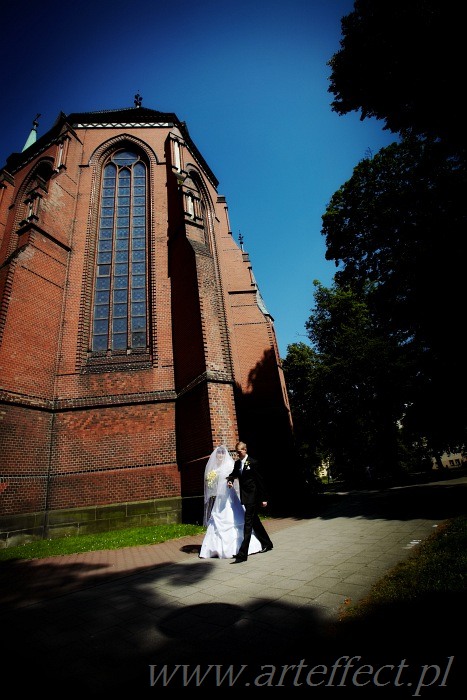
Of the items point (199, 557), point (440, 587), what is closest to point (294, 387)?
point (199, 557)

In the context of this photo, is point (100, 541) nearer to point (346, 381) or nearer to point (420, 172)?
point (420, 172)

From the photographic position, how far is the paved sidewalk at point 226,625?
1752 mm

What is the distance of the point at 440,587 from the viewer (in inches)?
96.3

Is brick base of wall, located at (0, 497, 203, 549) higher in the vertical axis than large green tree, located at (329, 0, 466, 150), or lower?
lower

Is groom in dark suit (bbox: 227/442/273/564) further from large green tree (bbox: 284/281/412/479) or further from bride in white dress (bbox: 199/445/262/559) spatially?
large green tree (bbox: 284/281/412/479)

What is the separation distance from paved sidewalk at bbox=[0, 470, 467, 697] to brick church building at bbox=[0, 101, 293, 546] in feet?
11.5

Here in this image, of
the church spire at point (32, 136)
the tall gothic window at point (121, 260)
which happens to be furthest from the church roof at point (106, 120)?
the church spire at point (32, 136)

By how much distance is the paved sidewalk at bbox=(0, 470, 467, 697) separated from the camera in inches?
69.0

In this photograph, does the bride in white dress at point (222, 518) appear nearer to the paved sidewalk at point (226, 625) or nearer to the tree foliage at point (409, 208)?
the paved sidewalk at point (226, 625)

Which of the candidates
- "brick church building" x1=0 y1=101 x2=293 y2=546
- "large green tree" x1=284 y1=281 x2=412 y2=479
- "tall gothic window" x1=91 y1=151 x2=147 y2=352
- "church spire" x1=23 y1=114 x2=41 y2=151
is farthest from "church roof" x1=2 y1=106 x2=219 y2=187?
"large green tree" x1=284 y1=281 x2=412 y2=479

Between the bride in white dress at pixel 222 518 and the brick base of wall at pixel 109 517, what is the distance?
97.9 inches

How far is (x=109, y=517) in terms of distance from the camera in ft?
26.1

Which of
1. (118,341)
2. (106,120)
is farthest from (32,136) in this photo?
(118,341)

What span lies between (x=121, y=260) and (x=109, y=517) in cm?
Answer: 823
